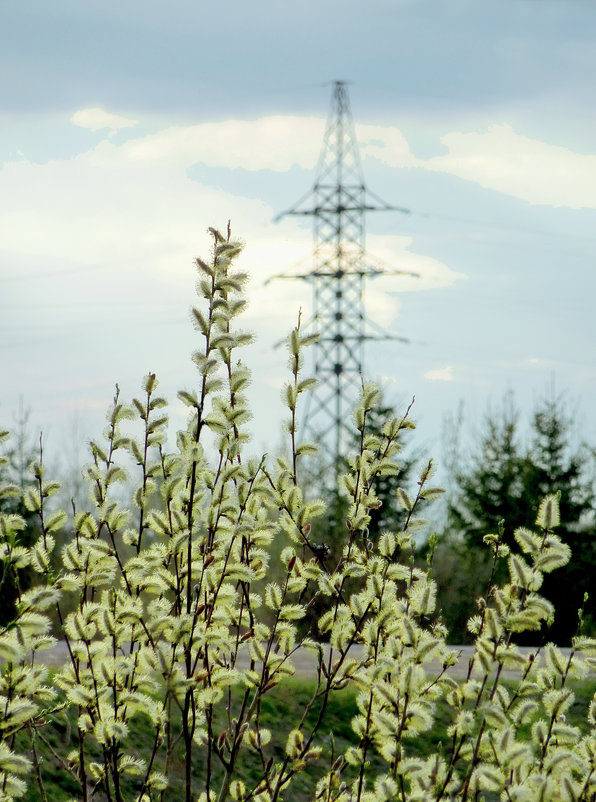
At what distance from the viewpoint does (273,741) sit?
6.93m

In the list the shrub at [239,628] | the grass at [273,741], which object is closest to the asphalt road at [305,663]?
the grass at [273,741]

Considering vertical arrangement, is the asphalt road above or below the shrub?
below

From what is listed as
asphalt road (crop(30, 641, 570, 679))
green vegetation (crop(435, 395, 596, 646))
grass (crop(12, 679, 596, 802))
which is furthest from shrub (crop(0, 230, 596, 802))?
green vegetation (crop(435, 395, 596, 646))

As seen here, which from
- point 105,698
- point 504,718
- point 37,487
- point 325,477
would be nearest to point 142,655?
point 105,698

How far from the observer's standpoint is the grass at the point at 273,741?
5672mm

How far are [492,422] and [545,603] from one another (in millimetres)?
15225

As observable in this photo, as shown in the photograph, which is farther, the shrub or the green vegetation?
the green vegetation

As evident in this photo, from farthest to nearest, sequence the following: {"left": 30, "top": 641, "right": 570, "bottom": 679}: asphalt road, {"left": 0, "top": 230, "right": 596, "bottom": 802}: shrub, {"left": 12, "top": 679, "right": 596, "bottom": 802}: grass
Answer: {"left": 30, "top": 641, "right": 570, "bottom": 679}: asphalt road → {"left": 12, "top": 679, "right": 596, "bottom": 802}: grass → {"left": 0, "top": 230, "right": 596, "bottom": 802}: shrub

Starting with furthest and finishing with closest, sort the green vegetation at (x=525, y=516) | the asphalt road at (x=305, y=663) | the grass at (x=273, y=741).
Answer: the green vegetation at (x=525, y=516) → the asphalt road at (x=305, y=663) → the grass at (x=273, y=741)

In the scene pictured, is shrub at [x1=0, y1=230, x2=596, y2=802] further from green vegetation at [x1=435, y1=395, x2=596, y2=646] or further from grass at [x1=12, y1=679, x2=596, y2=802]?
green vegetation at [x1=435, y1=395, x2=596, y2=646]

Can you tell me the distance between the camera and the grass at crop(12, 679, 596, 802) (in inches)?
223

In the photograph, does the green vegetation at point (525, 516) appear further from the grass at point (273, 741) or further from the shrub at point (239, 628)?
the shrub at point (239, 628)

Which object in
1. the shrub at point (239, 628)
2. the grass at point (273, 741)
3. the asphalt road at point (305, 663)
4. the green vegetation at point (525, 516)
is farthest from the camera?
the green vegetation at point (525, 516)

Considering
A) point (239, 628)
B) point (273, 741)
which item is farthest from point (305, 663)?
point (239, 628)
